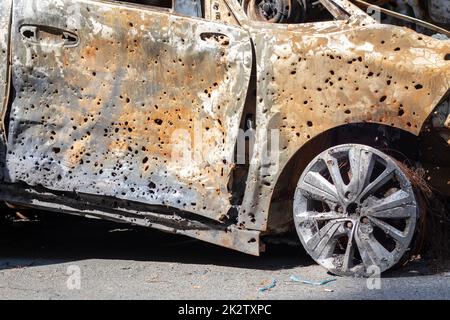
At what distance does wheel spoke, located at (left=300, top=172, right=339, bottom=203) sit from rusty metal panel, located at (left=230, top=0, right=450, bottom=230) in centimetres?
21

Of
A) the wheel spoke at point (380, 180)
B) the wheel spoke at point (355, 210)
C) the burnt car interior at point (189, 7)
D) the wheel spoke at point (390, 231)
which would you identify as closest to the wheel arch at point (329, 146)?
the wheel spoke at point (355, 210)

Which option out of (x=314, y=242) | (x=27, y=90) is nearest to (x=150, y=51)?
(x=27, y=90)

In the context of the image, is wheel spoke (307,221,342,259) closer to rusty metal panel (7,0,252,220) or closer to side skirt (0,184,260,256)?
side skirt (0,184,260,256)

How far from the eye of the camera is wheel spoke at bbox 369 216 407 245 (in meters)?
5.75

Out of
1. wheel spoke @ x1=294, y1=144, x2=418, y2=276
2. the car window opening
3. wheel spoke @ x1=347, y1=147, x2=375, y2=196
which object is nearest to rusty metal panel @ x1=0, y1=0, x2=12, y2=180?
the car window opening

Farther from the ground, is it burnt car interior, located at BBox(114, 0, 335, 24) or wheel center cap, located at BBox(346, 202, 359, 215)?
burnt car interior, located at BBox(114, 0, 335, 24)

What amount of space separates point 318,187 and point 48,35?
2.25m

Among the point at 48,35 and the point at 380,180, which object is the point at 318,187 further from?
the point at 48,35

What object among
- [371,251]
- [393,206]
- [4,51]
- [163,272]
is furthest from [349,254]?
[4,51]

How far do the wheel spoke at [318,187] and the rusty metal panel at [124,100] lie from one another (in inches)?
20.6

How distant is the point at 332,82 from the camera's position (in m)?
5.93

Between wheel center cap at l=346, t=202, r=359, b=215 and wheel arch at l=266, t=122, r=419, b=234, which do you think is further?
wheel arch at l=266, t=122, r=419, b=234

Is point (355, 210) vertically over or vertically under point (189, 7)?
under
